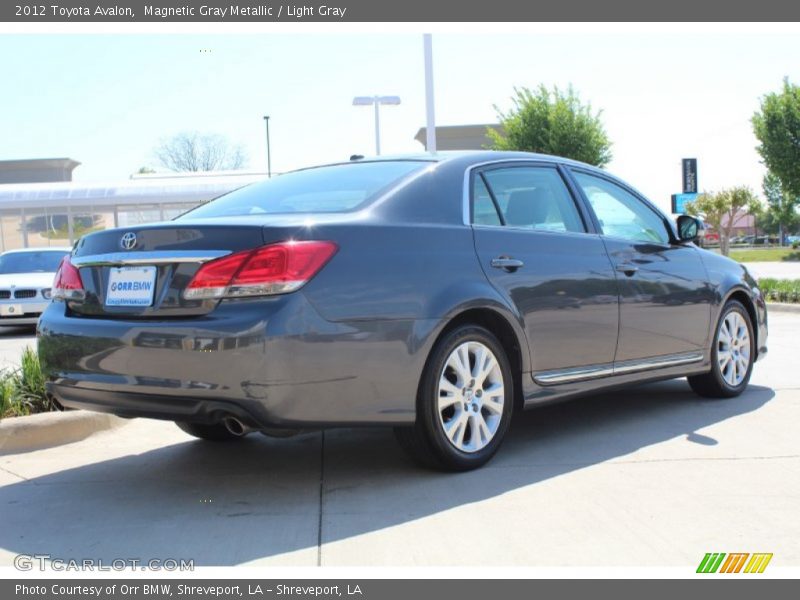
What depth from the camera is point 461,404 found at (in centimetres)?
436

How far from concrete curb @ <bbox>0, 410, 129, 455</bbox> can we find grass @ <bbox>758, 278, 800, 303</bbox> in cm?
1126

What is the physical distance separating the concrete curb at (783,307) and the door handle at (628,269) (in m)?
8.70

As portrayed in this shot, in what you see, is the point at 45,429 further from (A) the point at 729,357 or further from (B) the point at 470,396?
(A) the point at 729,357

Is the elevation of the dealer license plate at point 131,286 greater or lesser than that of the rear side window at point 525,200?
lesser

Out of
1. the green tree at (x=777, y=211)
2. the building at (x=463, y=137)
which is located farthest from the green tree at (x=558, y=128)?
the green tree at (x=777, y=211)

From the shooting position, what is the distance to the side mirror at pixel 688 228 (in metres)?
6.14

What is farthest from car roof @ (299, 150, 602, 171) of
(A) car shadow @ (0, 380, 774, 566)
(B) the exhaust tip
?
(B) the exhaust tip

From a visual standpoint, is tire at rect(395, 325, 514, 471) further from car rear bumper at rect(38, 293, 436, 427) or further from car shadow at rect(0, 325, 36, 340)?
car shadow at rect(0, 325, 36, 340)

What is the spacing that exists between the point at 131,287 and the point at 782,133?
1323 inches

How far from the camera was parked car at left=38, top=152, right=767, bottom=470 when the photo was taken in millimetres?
3760

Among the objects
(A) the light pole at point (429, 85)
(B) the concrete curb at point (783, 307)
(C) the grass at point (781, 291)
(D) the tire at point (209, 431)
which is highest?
(A) the light pole at point (429, 85)

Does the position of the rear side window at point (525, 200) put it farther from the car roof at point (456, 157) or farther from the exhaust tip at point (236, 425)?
the exhaust tip at point (236, 425)
